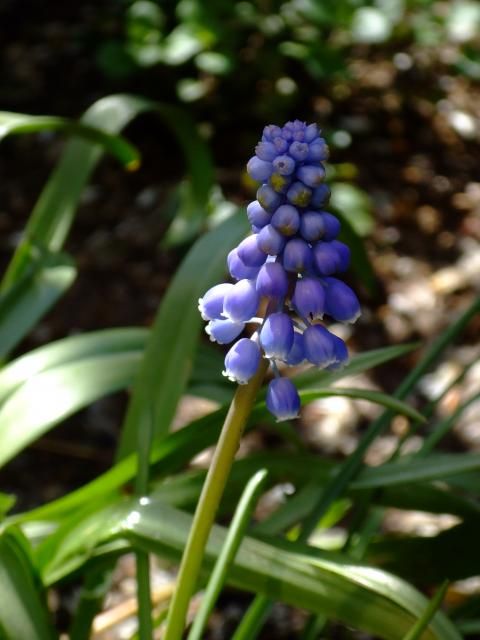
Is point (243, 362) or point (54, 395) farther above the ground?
point (243, 362)

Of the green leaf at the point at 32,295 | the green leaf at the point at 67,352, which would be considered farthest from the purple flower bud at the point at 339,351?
the green leaf at the point at 32,295

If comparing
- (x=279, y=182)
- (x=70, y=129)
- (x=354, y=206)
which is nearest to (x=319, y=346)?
(x=279, y=182)

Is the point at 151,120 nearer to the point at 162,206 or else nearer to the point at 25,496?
the point at 162,206

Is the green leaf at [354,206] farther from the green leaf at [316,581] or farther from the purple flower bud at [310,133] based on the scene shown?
the purple flower bud at [310,133]

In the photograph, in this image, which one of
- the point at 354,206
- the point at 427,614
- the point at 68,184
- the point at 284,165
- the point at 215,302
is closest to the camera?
the point at 284,165

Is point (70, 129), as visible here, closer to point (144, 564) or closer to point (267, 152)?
point (144, 564)

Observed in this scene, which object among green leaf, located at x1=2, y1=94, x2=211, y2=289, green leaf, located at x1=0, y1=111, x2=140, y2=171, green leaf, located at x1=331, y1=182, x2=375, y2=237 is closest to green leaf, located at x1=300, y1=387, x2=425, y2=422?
green leaf, located at x1=0, y1=111, x2=140, y2=171

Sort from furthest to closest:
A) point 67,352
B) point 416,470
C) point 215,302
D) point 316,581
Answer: point 67,352 < point 416,470 < point 316,581 < point 215,302

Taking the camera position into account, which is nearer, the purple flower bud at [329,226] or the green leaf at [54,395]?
the purple flower bud at [329,226]
